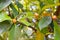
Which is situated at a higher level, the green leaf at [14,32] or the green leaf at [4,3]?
the green leaf at [4,3]

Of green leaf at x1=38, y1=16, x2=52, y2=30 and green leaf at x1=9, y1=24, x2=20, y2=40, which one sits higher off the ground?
green leaf at x1=38, y1=16, x2=52, y2=30

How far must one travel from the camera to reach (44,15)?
0.55 m

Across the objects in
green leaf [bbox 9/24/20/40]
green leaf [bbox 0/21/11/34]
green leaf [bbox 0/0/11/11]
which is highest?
green leaf [bbox 0/0/11/11]

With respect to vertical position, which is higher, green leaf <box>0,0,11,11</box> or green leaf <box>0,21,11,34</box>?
green leaf <box>0,0,11,11</box>

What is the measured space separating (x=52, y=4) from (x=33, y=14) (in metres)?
0.07

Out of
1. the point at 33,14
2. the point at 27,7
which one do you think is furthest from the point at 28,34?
the point at 33,14

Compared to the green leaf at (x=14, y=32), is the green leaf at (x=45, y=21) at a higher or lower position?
higher

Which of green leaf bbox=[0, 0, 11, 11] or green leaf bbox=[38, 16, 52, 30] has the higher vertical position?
green leaf bbox=[0, 0, 11, 11]

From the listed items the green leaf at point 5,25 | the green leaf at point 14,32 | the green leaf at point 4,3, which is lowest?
the green leaf at point 14,32

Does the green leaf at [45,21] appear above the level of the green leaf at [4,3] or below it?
below

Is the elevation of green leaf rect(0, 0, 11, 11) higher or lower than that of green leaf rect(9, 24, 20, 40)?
higher

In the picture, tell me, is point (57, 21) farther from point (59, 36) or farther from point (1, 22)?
point (1, 22)

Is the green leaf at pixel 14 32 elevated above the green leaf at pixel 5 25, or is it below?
below

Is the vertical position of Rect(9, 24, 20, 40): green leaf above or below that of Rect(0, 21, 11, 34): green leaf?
below
